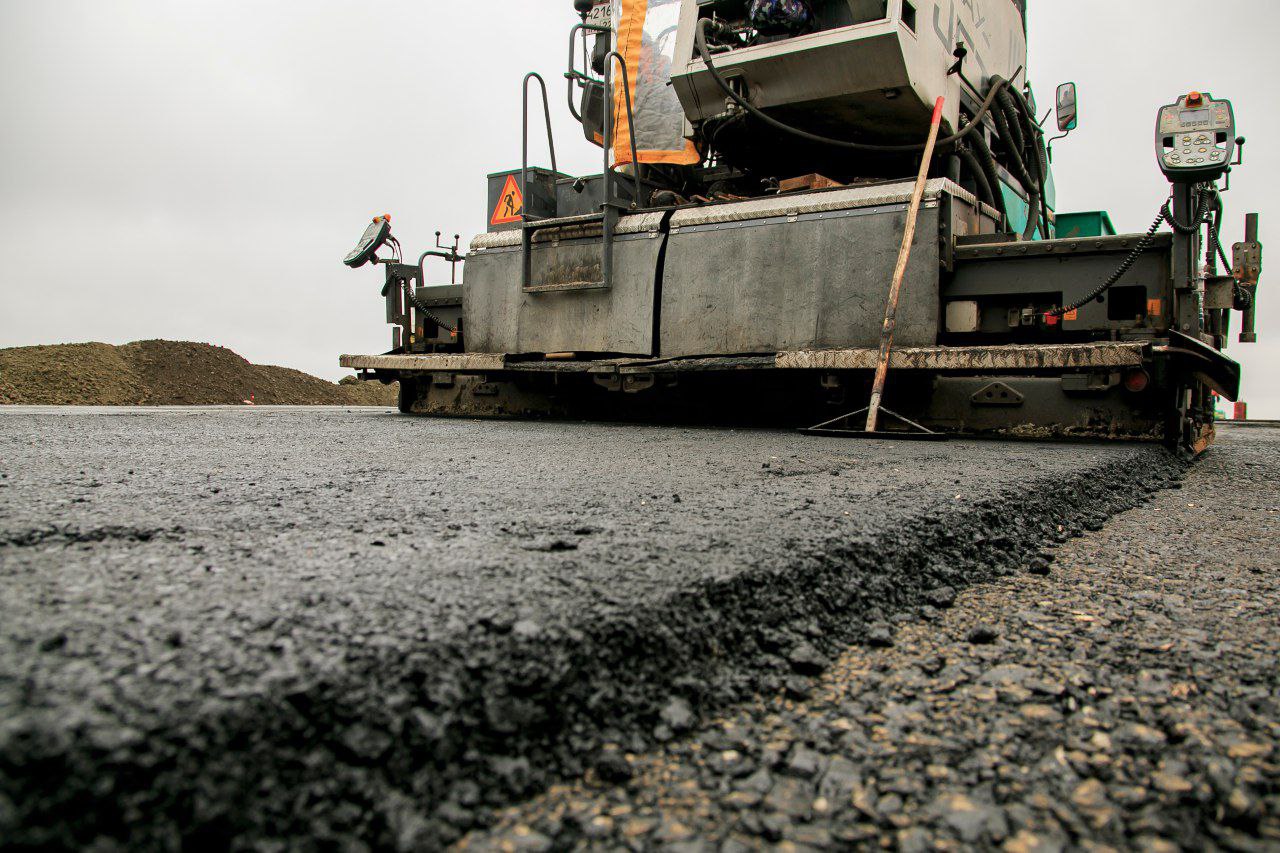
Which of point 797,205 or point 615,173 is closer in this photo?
point 797,205

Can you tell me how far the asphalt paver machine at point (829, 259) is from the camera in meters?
4.10

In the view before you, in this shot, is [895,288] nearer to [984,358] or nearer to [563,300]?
[984,358]

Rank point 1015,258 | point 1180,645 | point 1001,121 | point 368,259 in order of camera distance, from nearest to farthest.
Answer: point 1180,645
point 1015,258
point 1001,121
point 368,259

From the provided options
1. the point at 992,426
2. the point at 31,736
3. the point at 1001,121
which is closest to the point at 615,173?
the point at 1001,121

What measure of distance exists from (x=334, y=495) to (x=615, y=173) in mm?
4839

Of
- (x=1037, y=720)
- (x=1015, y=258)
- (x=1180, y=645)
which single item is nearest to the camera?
(x=1037, y=720)

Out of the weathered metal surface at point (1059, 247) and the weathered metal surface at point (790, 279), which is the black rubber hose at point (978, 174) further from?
the weathered metal surface at point (1059, 247)

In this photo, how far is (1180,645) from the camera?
3.80ft

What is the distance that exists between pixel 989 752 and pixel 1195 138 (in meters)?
4.35

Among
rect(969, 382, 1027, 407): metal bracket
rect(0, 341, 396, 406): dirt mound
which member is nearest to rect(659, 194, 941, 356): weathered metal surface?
rect(969, 382, 1027, 407): metal bracket

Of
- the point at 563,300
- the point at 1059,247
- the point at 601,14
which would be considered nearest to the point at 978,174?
the point at 1059,247

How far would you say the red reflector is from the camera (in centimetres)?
386

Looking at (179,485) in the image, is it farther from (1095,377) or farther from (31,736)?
(1095,377)

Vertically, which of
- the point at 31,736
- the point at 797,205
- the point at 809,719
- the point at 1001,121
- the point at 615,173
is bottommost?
the point at 809,719
